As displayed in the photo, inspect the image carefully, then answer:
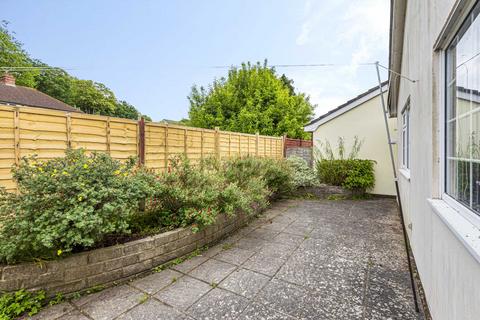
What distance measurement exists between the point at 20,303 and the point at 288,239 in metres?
3.61

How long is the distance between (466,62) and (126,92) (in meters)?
28.2

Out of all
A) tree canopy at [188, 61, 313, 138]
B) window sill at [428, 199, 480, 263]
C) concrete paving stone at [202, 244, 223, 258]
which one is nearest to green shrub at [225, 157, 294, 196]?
concrete paving stone at [202, 244, 223, 258]

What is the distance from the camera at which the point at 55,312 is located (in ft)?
6.77

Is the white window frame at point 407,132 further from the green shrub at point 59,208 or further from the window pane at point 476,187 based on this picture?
the green shrub at point 59,208

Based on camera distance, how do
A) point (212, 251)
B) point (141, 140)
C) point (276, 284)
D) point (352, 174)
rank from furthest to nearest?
point (352, 174) < point (141, 140) < point (212, 251) < point (276, 284)

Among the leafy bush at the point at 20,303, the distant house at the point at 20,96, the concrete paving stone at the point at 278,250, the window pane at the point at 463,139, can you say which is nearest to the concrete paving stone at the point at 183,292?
the leafy bush at the point at 20,303

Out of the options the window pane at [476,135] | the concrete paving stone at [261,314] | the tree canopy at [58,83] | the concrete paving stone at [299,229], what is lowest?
the concrete paving stone at [261,314]

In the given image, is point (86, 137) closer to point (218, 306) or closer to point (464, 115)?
point (218, 306)

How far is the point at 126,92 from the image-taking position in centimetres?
2442

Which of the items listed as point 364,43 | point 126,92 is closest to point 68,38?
point 126,92

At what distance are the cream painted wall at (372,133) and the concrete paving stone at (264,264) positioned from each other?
6.41 m

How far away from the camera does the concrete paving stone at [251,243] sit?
11.9ft

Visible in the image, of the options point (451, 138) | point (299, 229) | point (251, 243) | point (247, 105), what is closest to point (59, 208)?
point (251, 243)

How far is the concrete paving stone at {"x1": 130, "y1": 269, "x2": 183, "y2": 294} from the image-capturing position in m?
2.48
